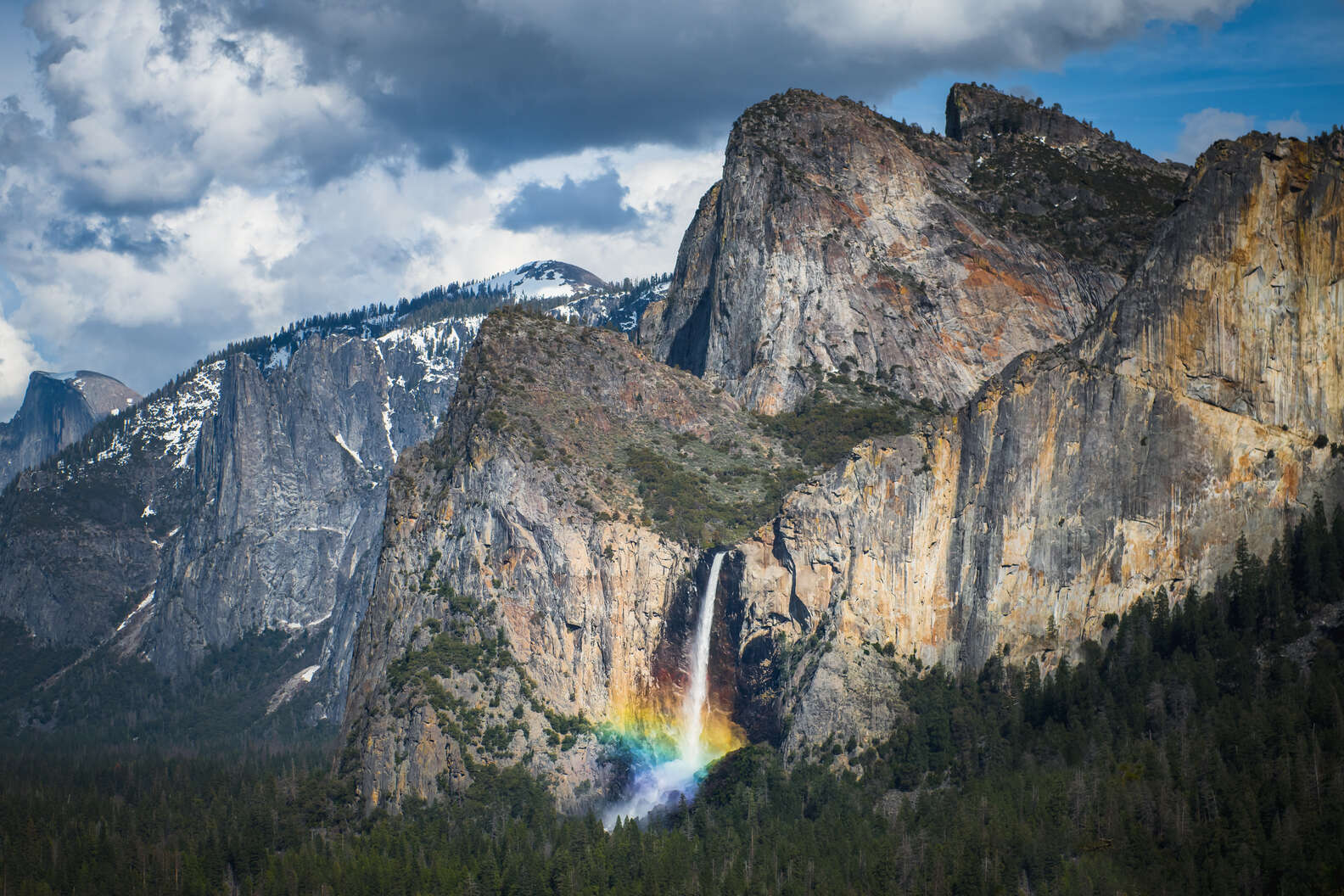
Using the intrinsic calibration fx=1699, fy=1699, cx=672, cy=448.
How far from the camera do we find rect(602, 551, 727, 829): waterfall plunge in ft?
611

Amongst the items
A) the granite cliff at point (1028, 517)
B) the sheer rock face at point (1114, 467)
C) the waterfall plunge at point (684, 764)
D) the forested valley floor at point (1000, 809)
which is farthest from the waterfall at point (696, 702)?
the sheer rock face at point (1114, 467)

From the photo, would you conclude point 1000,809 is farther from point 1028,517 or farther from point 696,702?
point 696,702

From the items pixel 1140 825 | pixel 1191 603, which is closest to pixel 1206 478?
pixel 1191 603

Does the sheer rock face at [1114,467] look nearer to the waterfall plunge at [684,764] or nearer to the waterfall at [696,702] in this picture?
the waterfall at [696,702]

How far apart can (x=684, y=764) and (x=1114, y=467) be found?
58654 mm

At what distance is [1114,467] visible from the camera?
17300cm

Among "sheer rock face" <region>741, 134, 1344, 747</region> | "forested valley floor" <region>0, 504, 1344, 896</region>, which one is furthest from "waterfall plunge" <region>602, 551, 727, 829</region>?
"sheer rock face" <region>741, 134, 1344, 747</region>

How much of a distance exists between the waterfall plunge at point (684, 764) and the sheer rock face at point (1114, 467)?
35.2ft

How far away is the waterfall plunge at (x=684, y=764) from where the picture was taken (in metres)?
186

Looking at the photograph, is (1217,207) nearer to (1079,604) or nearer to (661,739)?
(1079,604)

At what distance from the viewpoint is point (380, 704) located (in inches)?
7810

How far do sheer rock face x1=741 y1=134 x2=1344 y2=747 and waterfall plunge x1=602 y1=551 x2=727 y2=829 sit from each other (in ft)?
35.2

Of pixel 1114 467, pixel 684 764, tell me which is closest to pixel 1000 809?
pixel 1114 467

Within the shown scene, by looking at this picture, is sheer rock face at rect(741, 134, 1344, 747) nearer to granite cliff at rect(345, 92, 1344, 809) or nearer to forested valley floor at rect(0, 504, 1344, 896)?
granite cliff at rect(345, 92, 1344, 809)
